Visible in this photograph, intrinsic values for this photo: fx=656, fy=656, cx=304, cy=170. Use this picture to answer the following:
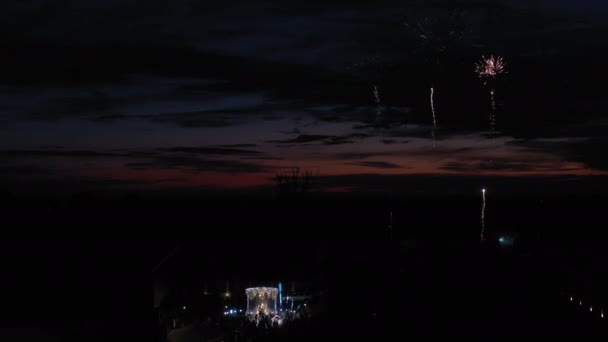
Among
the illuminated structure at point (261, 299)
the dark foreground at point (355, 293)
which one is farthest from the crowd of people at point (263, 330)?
the illuminated structure at point (261, 299)

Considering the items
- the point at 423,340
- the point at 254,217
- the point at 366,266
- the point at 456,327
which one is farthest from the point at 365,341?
the point at 254,217

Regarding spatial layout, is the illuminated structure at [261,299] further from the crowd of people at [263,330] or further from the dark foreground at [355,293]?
the crowd of people at [263,330]

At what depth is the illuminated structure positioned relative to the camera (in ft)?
39.5

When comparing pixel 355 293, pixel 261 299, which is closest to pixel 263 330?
pixel 355 293

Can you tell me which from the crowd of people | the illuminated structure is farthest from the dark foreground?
the illuminated structure

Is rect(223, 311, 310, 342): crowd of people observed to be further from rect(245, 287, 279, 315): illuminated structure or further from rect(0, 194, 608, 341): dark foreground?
Result: rect(245, 287, 279, 315): illuminated structure

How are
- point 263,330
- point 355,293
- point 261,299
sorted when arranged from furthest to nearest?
point 261,299, point 355,293, point 263,330

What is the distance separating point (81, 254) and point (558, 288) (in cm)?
878

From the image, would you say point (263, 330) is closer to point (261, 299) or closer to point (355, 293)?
point (355, 293)

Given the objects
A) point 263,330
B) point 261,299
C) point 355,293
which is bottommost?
point 263,330

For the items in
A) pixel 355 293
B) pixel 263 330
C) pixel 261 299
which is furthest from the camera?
pixel 261 299

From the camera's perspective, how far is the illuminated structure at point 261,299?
12.0 m

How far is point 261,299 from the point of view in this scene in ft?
39.8

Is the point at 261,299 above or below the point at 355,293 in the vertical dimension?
below
